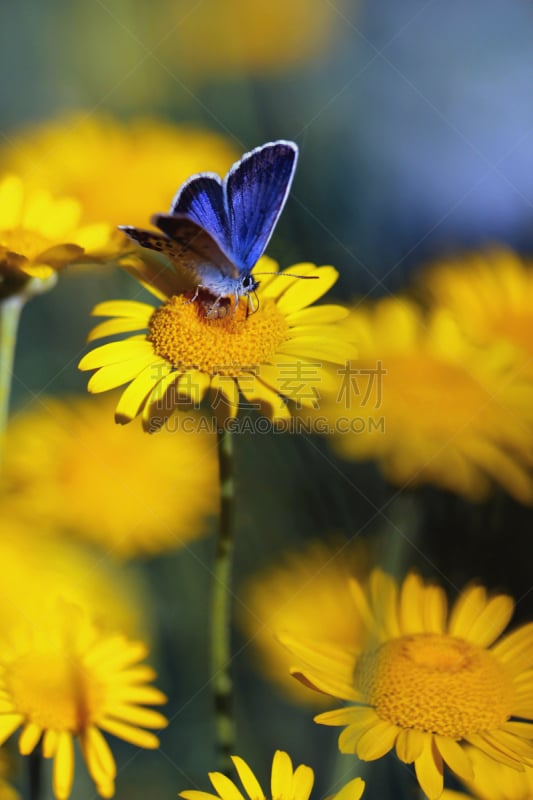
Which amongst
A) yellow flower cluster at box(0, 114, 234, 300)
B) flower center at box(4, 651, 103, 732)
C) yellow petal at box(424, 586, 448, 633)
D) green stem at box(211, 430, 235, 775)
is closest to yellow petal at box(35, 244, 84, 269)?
yellow flower cluster at box(0, 114, 234, 300)

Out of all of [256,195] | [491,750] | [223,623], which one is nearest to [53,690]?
[223,623]

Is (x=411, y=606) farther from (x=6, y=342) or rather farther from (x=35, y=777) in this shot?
(x=6, y=342)

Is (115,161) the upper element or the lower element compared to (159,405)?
upper

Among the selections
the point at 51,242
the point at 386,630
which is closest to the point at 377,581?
the point at 386,630

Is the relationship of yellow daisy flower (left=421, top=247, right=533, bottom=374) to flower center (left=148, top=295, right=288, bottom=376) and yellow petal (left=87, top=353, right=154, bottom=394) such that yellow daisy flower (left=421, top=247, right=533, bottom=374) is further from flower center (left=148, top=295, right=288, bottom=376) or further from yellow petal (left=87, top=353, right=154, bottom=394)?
yellow petal (left=87, top=353, right=154, bottom=394)

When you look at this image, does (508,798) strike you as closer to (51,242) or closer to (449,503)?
(449,503)

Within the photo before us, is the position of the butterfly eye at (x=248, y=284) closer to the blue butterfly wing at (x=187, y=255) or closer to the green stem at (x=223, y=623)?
the blue butterfly wing at (x=187, y=255)
